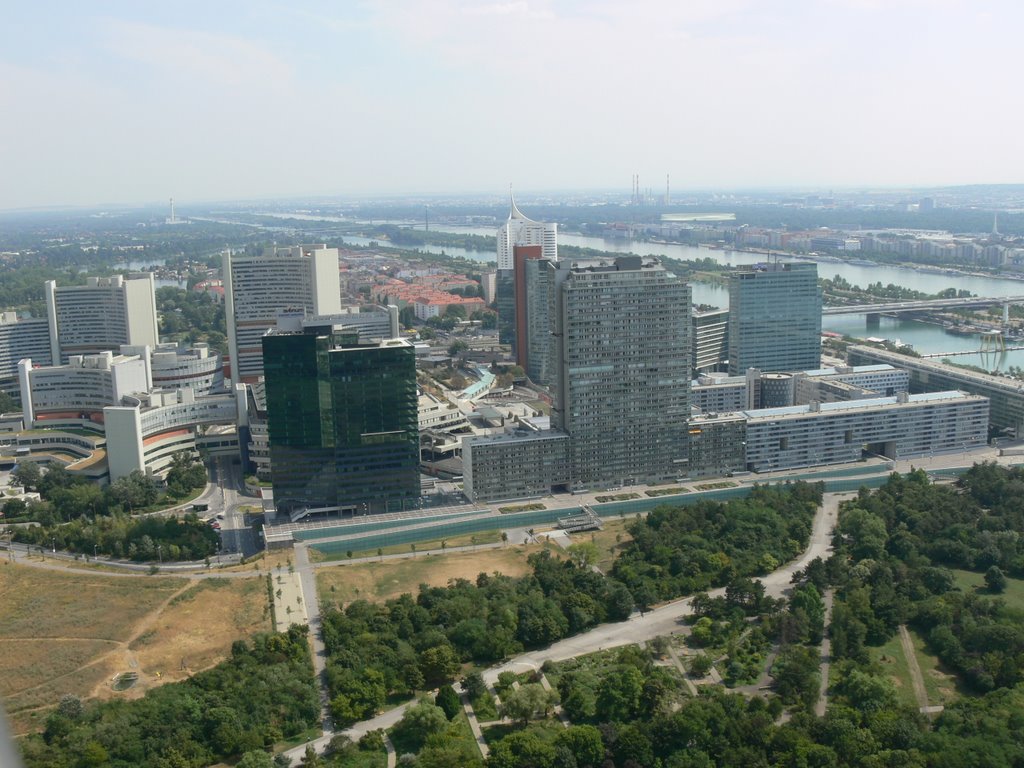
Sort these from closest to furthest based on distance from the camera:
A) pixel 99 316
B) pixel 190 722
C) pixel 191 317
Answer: pixel 190 722, pixel 99 316, pixel 191 317

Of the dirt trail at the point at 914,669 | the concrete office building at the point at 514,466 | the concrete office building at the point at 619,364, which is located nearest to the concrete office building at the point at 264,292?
the concrete office building at the point at 514,466

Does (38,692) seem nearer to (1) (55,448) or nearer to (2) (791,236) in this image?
(1) (55,448)

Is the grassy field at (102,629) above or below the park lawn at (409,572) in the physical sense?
above

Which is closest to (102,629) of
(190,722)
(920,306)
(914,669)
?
(190,722)

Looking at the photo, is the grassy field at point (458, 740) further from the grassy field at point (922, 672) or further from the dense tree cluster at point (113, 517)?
the dense tree cluster at point (113, 517)

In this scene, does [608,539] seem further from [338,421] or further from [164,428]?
[164,428]

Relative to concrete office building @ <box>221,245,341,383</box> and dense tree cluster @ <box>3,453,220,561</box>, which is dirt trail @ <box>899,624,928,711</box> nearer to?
dense tree cluster @ <box>3,453,220,561</box>
